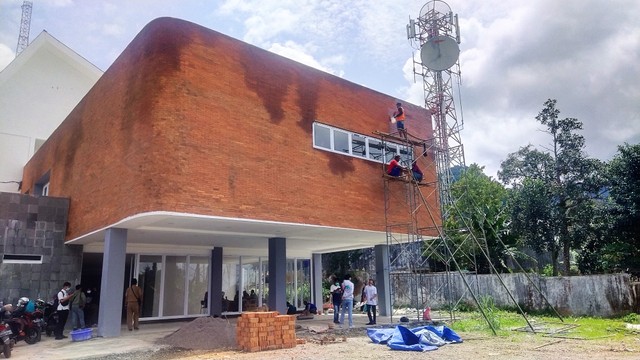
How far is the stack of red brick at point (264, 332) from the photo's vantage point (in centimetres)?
1036

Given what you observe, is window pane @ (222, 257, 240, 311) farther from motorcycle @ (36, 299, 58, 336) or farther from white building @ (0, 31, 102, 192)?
white building @ (0, 31, 102, 192)

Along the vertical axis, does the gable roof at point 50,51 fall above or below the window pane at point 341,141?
above

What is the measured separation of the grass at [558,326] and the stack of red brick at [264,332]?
6.18m

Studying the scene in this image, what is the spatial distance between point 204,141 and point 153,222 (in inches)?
104

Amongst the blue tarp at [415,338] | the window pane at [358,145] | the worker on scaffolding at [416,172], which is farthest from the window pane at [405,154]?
the blue tarp at [415,338]

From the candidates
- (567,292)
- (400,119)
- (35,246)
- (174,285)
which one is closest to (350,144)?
(400,119)

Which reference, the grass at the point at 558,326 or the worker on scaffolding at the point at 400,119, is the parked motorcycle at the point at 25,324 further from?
the worker on scaffolding at the point at 400,119

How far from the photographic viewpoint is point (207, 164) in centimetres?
1159

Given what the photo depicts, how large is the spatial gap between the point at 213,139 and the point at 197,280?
8.72m

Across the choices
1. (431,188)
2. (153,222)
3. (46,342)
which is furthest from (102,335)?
(431,188)

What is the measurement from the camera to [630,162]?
19.9 m

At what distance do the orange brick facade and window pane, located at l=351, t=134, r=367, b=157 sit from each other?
261 millimetres

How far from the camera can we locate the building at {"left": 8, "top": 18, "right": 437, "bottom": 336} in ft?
37.4

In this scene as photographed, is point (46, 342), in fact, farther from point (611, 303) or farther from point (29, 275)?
point (611, 303)
